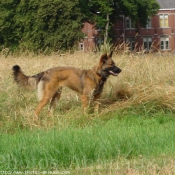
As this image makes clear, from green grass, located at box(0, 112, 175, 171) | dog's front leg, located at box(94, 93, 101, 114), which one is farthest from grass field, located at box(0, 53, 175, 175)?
dog's front leg, located at box(94, 93, 101, 114)

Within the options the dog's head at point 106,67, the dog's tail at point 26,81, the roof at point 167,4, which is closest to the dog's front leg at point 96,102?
the dog's head at point 106,67

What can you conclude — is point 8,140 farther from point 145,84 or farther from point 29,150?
point 145,84

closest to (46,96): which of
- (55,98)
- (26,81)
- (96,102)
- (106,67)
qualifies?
(55,98)

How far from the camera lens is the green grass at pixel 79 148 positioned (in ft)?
20.2

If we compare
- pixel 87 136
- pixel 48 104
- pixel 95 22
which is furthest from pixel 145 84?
pixel 95 22

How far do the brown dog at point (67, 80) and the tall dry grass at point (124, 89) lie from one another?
0.26 metres

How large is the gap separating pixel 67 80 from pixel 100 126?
106 inches

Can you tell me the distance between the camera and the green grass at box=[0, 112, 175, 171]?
614 cm

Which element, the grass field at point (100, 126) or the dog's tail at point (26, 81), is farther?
the dog's tail at point (26, 81)

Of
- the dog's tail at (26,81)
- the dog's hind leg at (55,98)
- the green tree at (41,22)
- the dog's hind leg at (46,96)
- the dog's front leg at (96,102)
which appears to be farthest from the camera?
the green tree at (41,22)

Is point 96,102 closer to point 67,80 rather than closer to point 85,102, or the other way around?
point 85,102

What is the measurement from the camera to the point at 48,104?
11.8 metres

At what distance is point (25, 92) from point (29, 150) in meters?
5.80

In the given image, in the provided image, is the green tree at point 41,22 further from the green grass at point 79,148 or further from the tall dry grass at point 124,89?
the green grass at point 79,148
